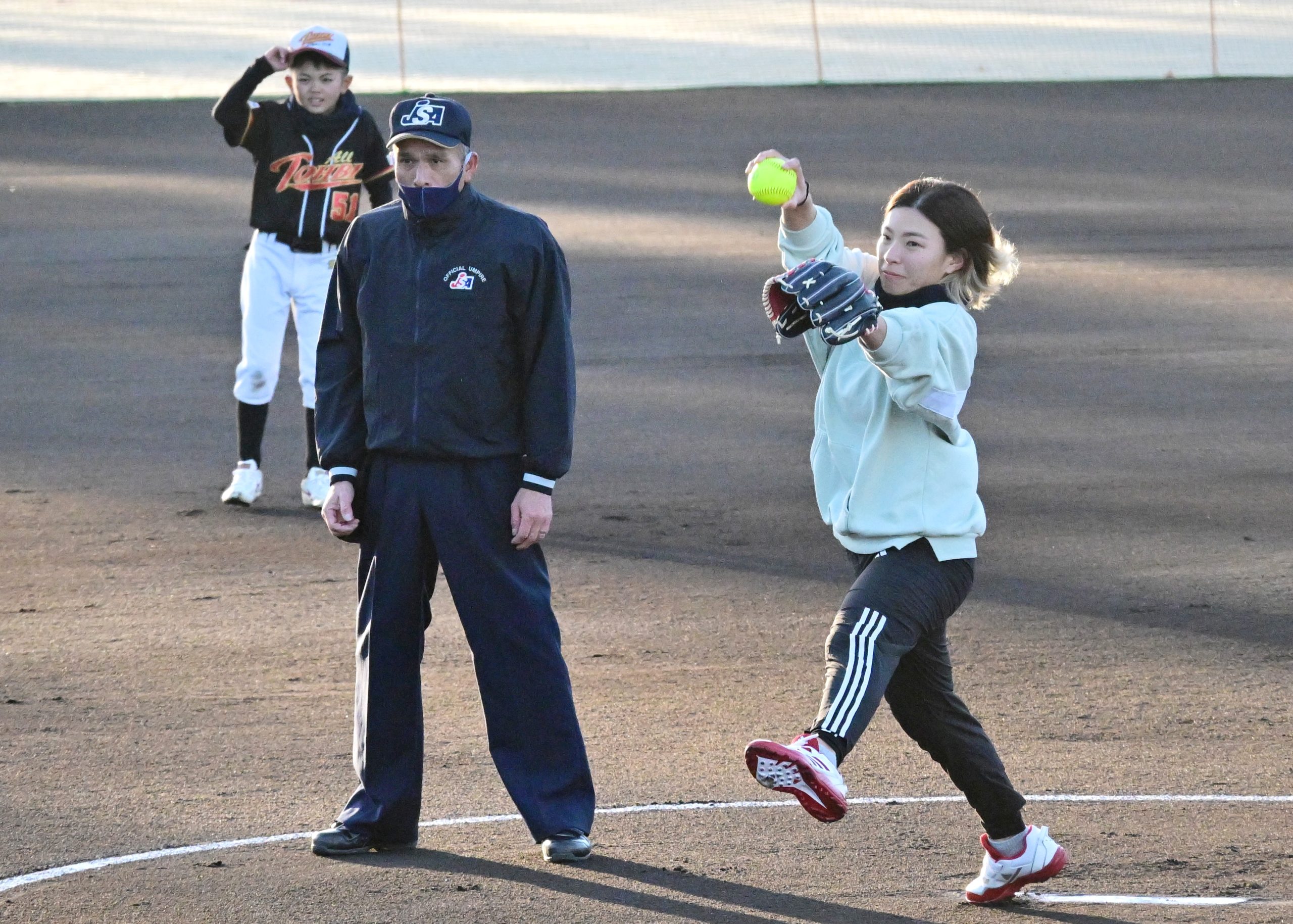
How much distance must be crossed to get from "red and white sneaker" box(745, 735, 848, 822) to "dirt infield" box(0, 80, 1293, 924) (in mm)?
634

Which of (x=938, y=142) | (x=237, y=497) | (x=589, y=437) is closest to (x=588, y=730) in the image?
(x=237, y=497)

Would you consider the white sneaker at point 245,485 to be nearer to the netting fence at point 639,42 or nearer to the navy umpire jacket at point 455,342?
the navy umpire jacket at point 455,342

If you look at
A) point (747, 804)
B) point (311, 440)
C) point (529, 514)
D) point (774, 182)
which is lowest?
point (747, 804)

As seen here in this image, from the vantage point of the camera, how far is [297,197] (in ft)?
31.3

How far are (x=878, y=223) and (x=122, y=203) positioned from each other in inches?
296

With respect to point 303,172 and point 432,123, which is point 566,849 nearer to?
point 432,123

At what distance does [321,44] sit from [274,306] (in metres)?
1.42

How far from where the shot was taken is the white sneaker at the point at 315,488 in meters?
9.61

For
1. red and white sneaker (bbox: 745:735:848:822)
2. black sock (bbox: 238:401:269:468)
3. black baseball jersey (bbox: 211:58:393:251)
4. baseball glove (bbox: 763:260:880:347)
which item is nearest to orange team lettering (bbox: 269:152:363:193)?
black baseball jersey (bbox: 211:58:393:251)

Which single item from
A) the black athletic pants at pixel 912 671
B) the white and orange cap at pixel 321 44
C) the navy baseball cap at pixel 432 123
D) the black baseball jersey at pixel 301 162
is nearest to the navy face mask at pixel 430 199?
the navy baseball cap at pixel 432 123

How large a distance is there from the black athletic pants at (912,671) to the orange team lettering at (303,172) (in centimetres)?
542

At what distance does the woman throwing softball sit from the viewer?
4.43m

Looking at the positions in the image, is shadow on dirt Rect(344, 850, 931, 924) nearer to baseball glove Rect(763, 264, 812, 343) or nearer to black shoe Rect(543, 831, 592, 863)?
black shoe Rect(543, 831, 592, 863)

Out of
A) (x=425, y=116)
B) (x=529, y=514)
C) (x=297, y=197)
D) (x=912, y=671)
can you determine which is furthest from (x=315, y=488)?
(x=912, y=671)
